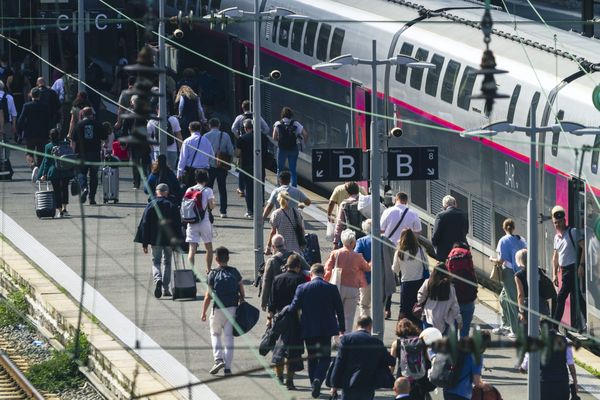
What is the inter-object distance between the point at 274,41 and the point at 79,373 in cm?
1023

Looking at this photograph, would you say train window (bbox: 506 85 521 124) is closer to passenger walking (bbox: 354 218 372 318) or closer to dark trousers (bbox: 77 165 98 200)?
passenger walking (bbox: 354 218 372 318)

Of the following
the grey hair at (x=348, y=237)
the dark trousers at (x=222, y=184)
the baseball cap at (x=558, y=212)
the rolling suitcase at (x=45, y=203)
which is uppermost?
the baseball cap at (x=558, y=212)

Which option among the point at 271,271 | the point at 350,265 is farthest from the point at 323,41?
the point at 271,271

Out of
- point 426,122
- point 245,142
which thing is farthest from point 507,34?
point 245,142

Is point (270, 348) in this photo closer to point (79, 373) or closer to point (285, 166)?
point (79, 373)

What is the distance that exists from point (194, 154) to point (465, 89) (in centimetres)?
451

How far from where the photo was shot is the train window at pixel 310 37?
28.9 metres

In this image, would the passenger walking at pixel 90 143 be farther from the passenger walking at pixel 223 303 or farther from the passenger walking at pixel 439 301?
the passenger walking at pixel 439 301

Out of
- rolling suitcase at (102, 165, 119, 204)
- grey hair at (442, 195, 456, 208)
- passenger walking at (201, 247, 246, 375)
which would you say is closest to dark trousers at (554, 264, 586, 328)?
grey hair at (442, 195, 456, 208)

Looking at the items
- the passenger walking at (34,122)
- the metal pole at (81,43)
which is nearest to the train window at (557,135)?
the passenger walking at (34,122)

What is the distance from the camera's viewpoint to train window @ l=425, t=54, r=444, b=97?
24.5 meters

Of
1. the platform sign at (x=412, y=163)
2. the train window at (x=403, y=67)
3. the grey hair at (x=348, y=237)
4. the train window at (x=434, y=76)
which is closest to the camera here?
the grey hair at (x=348, y=237)

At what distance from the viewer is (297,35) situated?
29.5m

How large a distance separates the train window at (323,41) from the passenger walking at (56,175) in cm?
388
